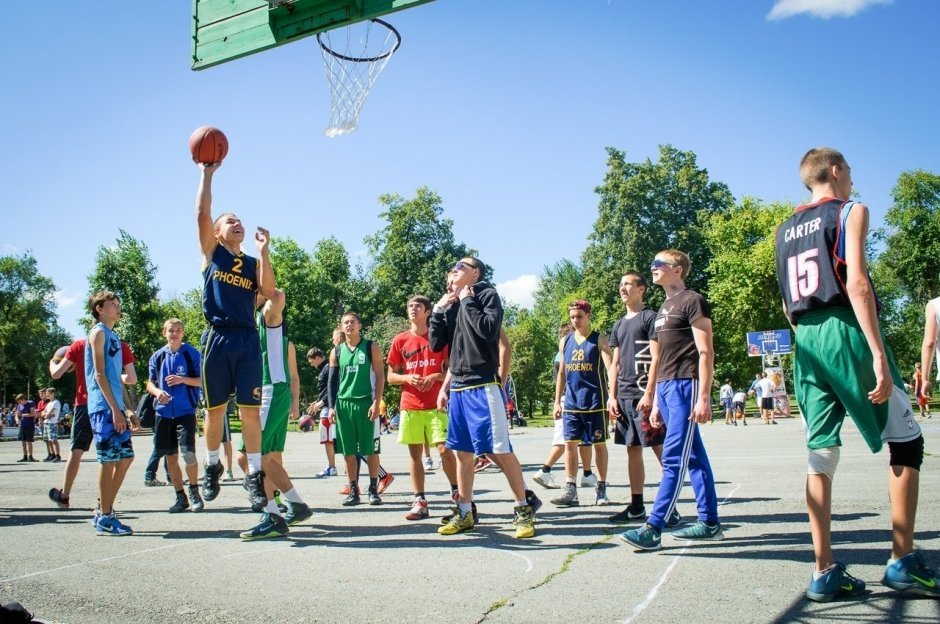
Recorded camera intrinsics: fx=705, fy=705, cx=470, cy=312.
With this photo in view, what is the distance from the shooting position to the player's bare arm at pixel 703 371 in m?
5.19

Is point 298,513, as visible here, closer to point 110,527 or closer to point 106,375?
point 110,527

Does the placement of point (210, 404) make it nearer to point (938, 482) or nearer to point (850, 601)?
point (850, 601)

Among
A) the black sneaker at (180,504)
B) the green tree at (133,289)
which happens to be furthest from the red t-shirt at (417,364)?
the green tree at (133,289)

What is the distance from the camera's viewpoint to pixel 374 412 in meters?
8.32

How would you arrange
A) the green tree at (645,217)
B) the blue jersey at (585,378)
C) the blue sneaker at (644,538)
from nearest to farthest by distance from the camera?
the blue sneaker at (644,538)
the blue jersey at (585,378)
the green tree at (645,217)

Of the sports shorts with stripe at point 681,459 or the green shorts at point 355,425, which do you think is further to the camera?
the green shorts at point 355,425

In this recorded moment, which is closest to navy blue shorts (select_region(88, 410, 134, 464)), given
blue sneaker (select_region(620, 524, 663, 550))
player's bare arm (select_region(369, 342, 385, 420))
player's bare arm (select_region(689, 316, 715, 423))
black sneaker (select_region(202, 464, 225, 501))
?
black sneaker (select_region(202, 464, 225, 501))

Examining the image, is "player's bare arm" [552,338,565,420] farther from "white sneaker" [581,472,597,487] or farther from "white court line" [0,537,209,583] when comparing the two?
"white court line" [0,537,209,583]

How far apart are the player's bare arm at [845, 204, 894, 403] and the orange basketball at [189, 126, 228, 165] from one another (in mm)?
4766

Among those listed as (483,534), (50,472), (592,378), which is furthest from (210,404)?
(50,472)

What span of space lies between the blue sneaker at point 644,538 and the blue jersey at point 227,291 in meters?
3.61

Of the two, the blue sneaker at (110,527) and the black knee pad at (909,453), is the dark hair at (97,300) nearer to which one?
the blue sneaker at (110,527)

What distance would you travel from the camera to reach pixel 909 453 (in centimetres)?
380

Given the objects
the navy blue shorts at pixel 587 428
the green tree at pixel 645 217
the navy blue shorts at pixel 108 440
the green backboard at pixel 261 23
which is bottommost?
the navy blue shorts at pixel 587 428
